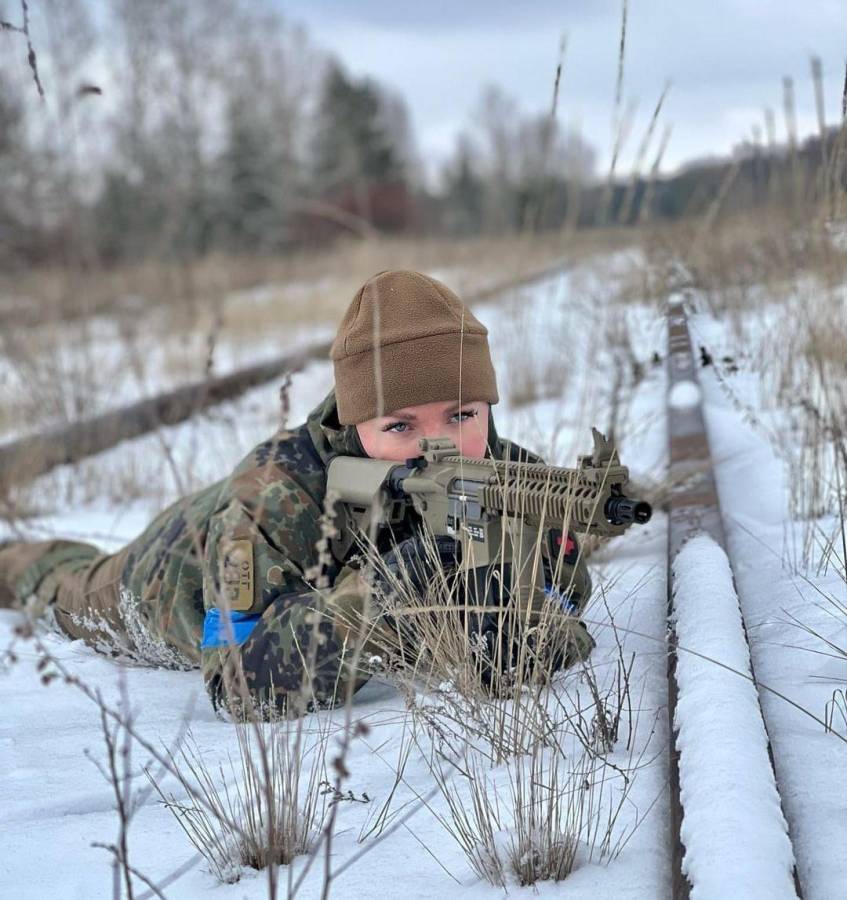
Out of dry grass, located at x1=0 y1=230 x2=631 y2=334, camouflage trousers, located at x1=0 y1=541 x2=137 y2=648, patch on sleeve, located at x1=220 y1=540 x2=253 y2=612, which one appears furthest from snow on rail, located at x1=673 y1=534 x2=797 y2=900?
dry grass, located at x1=0 y1=230 x2=631 y2=334

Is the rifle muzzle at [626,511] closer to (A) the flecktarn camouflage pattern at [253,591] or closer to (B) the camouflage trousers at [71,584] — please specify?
(A) the flecktarn camouflage pattern at [253,591]

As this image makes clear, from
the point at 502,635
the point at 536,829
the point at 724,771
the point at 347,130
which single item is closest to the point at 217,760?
the point at 502,635

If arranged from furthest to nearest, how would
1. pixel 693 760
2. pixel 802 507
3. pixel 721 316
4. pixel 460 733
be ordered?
1. pixel 721 316
2. pixel 802 507
3. pixel 460 733
4. pixel 693 760

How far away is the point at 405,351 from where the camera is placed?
2303mm

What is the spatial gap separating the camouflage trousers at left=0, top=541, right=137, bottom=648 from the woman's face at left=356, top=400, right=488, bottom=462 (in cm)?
97

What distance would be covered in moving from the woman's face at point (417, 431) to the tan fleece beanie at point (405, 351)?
0.03 metres

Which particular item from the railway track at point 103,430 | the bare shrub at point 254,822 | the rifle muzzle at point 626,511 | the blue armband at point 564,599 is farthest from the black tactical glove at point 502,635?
the railway track at point 103,430

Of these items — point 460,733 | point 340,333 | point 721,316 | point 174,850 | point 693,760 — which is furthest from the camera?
point 721,316

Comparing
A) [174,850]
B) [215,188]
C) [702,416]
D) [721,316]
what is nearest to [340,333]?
[174,850]

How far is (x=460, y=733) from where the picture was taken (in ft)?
6.15

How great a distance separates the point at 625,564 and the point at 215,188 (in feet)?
101

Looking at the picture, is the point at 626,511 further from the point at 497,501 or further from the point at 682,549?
the point at 682,549

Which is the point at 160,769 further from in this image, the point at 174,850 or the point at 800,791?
the point at 800,791

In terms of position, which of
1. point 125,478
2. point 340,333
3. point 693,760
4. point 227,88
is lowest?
point 125,478
